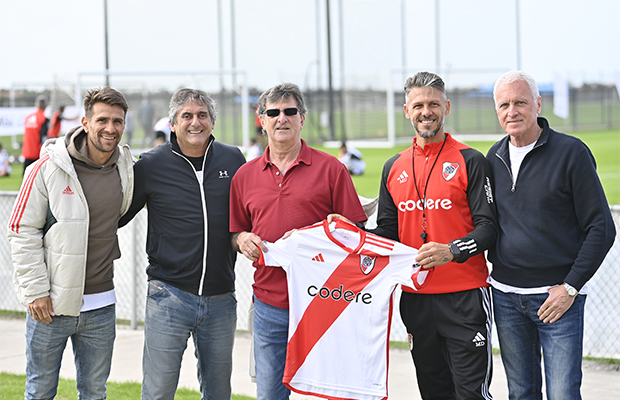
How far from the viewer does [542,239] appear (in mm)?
3455

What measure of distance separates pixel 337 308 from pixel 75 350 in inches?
61.3

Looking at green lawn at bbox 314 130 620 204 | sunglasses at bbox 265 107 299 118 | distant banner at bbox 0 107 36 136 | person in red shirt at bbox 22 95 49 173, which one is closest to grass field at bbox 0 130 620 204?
green lawn at bbox 314 130 620 204

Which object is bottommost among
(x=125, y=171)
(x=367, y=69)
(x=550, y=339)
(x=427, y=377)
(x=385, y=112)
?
(x=427, y=377)

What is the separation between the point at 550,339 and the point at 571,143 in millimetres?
1042

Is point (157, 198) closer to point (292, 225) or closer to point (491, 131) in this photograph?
point (292, 225)

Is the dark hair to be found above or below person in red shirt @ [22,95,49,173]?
below

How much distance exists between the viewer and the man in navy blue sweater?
3.39 metres

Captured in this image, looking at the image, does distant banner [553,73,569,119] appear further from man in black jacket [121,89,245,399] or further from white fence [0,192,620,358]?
man in black jacket [121,89,245,399]

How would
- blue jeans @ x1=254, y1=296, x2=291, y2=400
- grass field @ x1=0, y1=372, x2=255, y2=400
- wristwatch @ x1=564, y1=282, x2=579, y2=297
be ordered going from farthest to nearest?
grass field @ x1=0, y1=372, x2=255, y2=400 → blue jeans @ x1=254, y1=296, x2=291, y2=400 → wristwatch @ x1=564, y1=282, x2=579, y2=297

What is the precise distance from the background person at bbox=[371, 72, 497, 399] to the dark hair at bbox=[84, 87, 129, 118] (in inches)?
65.9

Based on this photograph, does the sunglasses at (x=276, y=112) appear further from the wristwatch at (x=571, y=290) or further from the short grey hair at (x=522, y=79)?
the wristwatch at (x=571, y=290)

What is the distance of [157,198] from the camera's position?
3.92 meters

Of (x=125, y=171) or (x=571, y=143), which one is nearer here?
(x=571, y=143)

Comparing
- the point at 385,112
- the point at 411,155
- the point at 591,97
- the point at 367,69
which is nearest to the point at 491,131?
the point at 385,112
